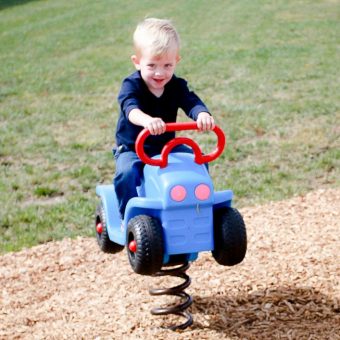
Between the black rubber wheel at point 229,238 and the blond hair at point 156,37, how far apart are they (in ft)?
3.00

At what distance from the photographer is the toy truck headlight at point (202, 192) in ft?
11.6

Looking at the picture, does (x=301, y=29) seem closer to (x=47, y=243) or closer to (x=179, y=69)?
(x=179, y=69)

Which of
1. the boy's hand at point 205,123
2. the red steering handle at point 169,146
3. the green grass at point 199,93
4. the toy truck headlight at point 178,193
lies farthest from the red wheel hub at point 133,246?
the green grass at point 199,93

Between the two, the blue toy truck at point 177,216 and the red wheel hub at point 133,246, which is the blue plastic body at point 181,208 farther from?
the red wheel hub at point 133,246

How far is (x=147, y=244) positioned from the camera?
11.5 ft

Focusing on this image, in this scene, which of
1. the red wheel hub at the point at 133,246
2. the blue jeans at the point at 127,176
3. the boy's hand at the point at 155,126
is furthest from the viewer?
the blue jeans at the point at 127,176

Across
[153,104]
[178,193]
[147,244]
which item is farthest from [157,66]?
[147,244]

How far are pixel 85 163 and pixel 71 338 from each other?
451cm

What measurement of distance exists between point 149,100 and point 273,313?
1676 millimetres

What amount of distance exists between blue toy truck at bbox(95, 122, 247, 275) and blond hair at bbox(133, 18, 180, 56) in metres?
0.46

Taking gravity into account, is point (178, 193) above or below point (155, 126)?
below

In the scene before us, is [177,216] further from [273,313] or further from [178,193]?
[273,313]

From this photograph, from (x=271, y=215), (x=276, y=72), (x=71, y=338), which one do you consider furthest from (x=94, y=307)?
(x=276, y=72)

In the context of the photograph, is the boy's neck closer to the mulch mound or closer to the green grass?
the mulch mound
